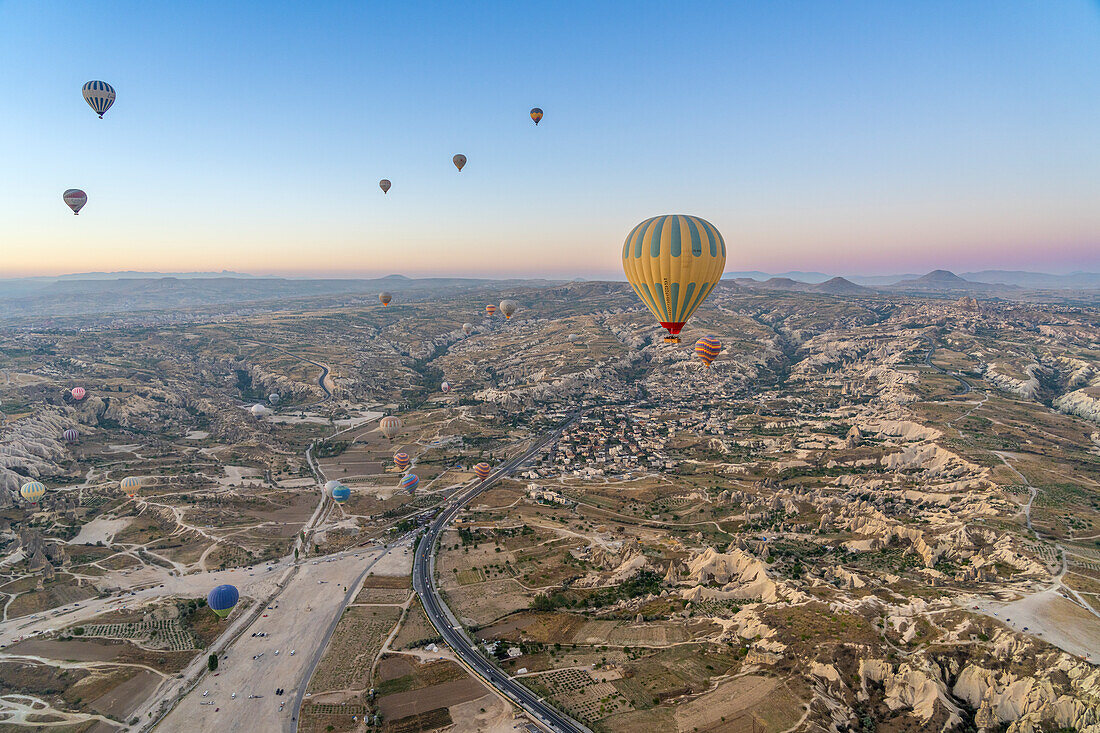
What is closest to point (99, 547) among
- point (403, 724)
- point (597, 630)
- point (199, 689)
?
point (199, 689)

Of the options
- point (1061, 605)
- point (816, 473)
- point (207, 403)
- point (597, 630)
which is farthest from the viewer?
point (207, 403)

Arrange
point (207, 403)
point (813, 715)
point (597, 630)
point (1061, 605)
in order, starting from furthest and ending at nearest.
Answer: point (207, 403), point (597, 630), point (1061, 605), point (813, 715)

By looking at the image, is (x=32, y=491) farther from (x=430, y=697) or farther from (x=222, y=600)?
(x=430, y=697)

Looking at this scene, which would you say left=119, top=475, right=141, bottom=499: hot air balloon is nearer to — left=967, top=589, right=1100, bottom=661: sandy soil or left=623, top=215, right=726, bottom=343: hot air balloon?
left=623, top=215, right=726, bottom=343: hot air balloon

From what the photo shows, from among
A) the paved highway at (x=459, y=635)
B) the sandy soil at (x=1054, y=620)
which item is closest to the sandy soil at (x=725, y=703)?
the paved highway at (x=459, y=635)

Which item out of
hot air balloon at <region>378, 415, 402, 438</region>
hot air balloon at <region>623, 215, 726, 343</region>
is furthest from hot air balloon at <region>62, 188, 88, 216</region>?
hot air balloon at <region>623, 215, 726, 343</region>

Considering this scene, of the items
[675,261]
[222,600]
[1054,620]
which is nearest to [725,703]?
[1054,620]

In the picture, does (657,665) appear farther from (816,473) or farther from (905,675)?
(816,473)
